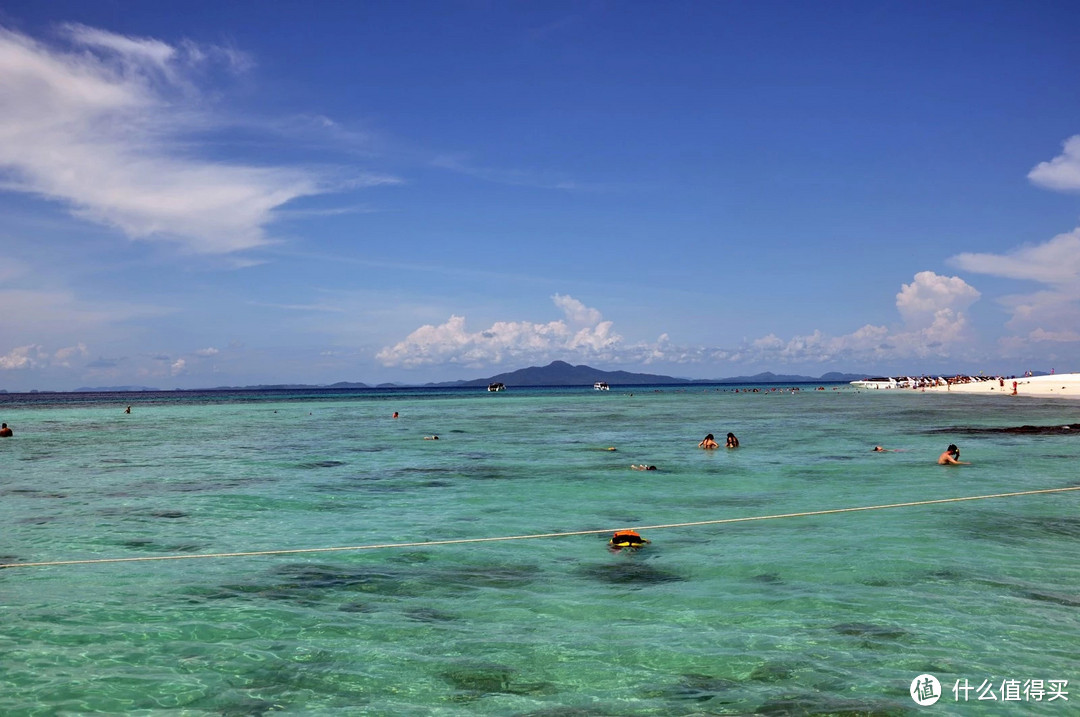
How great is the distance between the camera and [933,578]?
1311 cm

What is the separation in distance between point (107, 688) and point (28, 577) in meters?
6.49

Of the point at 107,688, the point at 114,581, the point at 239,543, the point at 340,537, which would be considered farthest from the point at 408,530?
the point at 107,688

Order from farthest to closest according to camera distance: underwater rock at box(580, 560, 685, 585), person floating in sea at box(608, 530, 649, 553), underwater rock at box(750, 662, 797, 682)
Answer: person floating in sea at box(608, 530, 649, 553)
underwater rock at box(580, 560, 685, 585)
underwater rock at box(750, 662, 797, 682)

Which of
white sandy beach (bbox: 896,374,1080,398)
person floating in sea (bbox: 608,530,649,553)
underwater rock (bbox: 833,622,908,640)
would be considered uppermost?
white sandy beach (bbox: 896,374,1080,398)

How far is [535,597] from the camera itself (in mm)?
12320

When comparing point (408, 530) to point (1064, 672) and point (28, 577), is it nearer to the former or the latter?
point (28, 577)

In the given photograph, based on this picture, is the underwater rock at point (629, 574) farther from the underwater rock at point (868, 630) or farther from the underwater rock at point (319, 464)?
the underwater rock at point (319, 464)

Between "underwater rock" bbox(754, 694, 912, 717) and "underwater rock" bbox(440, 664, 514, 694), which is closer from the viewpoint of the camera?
"underwater rock" bbox(754, 694, 912, 717)

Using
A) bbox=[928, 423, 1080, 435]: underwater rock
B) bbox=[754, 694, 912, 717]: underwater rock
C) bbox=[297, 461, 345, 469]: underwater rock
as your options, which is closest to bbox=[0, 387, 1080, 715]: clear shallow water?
bbox=[754, 694, 912, 717]: underwater rock

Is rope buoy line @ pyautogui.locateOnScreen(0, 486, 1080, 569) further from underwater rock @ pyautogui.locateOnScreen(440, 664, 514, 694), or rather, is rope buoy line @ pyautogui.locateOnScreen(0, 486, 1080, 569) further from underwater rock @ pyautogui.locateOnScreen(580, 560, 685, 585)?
underwater rock @ pyautogui.locateOnScreen(440, 664, 514, 694)

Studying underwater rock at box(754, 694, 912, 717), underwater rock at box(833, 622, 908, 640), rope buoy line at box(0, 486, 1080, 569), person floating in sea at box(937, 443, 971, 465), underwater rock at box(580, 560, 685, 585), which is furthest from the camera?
person floating in sea at box(937, 443, 971, 465)

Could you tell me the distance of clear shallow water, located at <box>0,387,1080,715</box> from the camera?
8836 mm

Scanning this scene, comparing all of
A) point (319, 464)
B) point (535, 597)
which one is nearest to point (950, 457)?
point (535, 597)

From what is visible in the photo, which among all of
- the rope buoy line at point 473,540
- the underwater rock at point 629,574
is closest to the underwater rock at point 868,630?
the underwater rock at point 629,574
